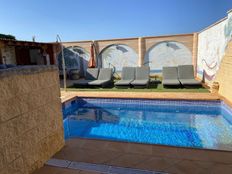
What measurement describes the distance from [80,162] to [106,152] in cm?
41

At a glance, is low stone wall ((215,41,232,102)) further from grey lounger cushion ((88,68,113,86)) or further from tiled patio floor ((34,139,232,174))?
grey lounger cushion ((88,68,113,86))

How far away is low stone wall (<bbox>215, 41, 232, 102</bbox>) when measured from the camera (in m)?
5.74

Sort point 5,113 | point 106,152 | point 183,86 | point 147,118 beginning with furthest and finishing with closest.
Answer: point 183,86 < point 147,118 < point 106,152 < point 5,113

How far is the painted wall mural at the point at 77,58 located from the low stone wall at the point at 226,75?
318 inches

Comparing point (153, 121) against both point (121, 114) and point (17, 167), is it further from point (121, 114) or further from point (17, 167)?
point (17, 167)

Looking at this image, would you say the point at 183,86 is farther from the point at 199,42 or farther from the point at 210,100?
the point at 199,42

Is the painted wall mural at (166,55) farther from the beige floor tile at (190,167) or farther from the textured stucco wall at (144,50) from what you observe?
the beige floor tile at (190,167)

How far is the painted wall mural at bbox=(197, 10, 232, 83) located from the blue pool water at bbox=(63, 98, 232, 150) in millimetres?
2138

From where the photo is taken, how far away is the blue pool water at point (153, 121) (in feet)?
13.6

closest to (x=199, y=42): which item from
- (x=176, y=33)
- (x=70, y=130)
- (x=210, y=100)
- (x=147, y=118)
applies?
(x=176, y=33)

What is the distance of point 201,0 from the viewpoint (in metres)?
11.2

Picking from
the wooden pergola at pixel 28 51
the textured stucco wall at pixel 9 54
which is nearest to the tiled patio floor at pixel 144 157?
the wooden pergola at pixel 28 51

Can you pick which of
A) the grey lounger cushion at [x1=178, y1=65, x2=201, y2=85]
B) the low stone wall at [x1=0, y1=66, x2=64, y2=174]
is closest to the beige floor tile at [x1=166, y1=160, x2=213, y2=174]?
the low stone wall at [x1=0, y1=66, x2=64, y2=174]

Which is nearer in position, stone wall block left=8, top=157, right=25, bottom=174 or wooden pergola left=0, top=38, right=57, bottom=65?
stone wall block left=8, top=157, right=25, bottom=174
